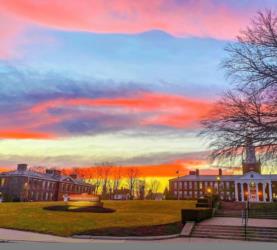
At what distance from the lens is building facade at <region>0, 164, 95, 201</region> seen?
3797 inches

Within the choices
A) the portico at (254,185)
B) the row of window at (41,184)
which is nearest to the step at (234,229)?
the portico at (254,185)

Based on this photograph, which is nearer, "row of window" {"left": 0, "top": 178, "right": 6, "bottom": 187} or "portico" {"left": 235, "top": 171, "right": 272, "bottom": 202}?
"portico" {"left": 235, "top": 171, "right": 272, "bottom": 202}

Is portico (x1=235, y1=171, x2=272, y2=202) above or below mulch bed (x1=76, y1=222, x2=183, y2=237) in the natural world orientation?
above

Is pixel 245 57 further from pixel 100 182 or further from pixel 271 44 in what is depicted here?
pixel 100 182

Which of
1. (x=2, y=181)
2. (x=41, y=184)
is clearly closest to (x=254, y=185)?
(x=41, y=184)

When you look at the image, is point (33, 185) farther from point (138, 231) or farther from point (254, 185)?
point (138, 231)

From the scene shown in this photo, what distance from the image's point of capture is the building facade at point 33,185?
96438mm

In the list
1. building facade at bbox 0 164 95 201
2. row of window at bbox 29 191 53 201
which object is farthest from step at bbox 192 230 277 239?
row of window at bbox 29 191 53 201

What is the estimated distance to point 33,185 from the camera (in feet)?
326

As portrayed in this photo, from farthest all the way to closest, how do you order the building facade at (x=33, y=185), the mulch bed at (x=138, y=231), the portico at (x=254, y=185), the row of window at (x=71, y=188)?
the row of window at (x=71, y=188)
the building facade at (x=33, y=185)
the portico at (x=254, y=185)
the mulch bed at (x=138, y=231)

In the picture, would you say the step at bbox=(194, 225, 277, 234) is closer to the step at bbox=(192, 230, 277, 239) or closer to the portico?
the step at bbox=(192, 230, 277, 239)

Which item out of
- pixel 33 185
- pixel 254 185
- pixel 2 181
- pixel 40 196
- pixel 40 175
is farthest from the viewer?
pixel 40 175

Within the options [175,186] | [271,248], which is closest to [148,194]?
[175,186]

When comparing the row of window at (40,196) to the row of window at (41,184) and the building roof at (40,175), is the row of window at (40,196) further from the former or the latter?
the building roof at (40,175)
